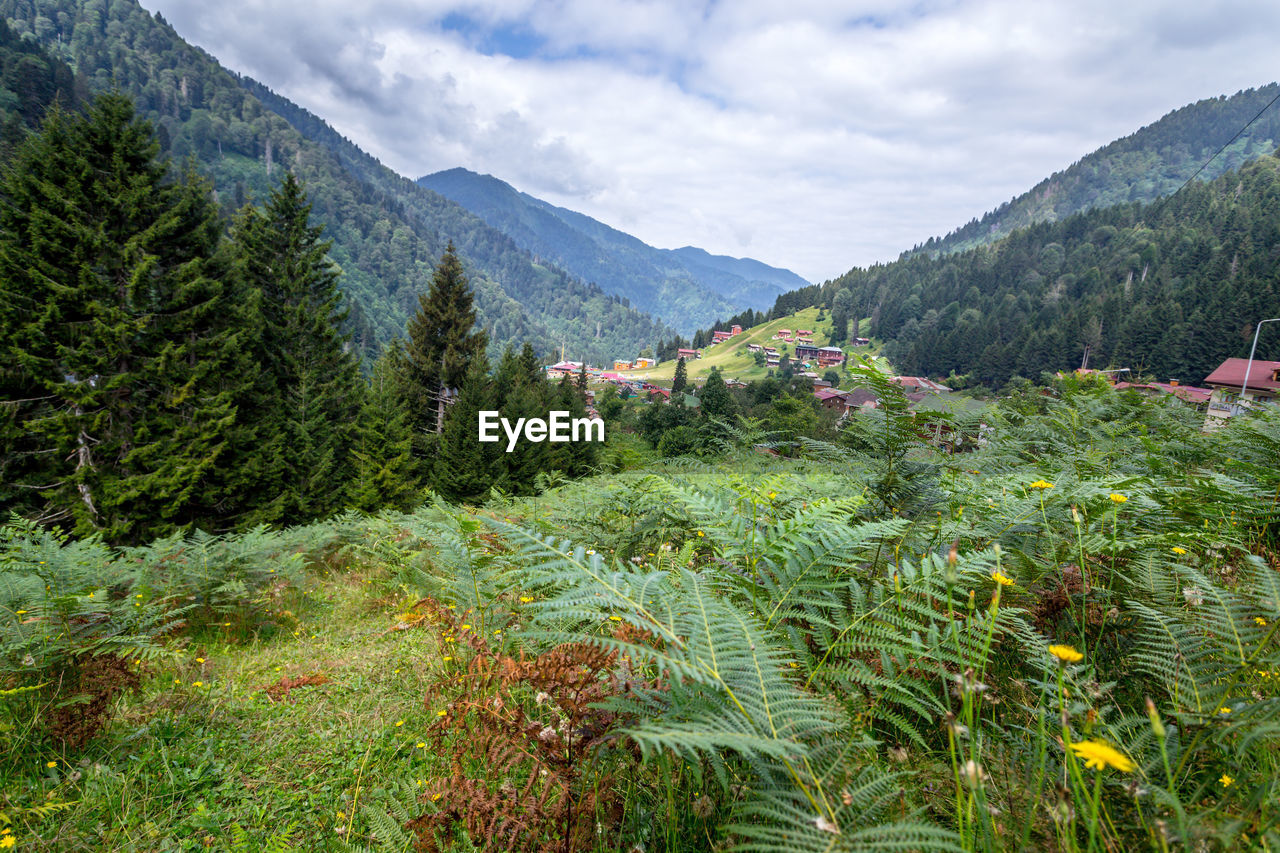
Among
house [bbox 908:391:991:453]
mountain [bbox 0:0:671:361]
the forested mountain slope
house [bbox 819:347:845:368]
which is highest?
mountain [bbox 0:0:671:361]

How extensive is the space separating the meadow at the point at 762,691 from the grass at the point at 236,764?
0.05ft

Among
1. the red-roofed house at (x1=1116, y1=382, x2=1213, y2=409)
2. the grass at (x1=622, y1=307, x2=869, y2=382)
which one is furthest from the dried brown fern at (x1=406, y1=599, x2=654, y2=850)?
the grass at (x1=622, y1=307, x2=869, y2=382)

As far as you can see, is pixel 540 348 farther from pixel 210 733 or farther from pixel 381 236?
pixel 210 733

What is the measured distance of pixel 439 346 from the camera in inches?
1088

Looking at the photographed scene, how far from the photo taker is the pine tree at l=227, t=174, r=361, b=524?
18328 millimetres

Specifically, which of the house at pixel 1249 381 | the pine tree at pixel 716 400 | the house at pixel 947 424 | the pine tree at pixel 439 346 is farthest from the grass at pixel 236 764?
the pine tree at pixel 716 400

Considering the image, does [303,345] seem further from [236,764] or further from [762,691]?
[762,691]

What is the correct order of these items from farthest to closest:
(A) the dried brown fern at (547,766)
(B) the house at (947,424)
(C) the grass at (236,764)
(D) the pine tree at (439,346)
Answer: (D) the pine tree at (439,346) → (B) the house at (947,424) → (C) the grass at (236,764) → (A) the dried brown fern at (547,766)

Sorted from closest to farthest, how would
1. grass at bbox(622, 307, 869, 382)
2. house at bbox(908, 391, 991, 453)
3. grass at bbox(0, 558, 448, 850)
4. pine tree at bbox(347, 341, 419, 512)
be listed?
grass at bbox(0, 558, 448, 850) < house at bbox(908, 391, 991, 453) < pine tree at bbox(347, 341, 419, 512) < grass at bbox(622, 307, 869, 382)

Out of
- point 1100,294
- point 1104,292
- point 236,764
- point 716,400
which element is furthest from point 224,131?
point 1104,292

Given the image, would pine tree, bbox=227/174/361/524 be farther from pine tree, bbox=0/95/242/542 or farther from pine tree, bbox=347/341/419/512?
pine tree, bbox=0/95/242/542

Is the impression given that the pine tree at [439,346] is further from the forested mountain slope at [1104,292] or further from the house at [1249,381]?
the forested mountain slope at [1104,292]

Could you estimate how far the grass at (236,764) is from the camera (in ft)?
6.49

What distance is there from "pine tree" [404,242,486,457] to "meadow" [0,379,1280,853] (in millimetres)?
23969
